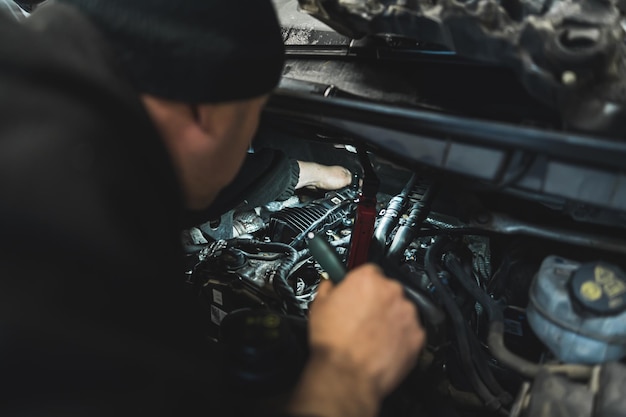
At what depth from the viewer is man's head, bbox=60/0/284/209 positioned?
548 millimetres

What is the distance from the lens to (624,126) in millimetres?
646

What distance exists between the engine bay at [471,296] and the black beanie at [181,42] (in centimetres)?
41

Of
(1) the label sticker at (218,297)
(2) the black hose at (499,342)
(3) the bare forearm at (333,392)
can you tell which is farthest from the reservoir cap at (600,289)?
(1) the label sticker at (218,297)

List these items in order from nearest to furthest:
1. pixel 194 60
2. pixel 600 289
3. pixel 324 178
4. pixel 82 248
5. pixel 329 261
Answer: pixel 82 248
pixel 194 60
pixel 600 289
pixel 329 261
pixel 324 178

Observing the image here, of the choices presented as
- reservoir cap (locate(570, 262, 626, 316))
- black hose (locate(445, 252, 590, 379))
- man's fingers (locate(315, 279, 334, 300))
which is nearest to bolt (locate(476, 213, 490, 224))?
black hose (locate(445, 252, 590, 379))

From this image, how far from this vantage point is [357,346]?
656 mm

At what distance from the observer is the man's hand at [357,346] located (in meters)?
0.60

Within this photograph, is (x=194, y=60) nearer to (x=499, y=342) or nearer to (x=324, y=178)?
(x=499, y=342)

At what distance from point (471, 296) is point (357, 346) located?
46 centimetres

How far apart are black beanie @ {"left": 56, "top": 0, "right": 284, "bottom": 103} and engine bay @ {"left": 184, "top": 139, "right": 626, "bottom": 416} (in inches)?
16.1

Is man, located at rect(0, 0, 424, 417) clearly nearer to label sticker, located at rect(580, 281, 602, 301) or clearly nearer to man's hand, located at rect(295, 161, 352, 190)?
label sticker, located at rect(580, 281, 602, 301)

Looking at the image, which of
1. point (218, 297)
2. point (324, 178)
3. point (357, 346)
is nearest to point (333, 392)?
point (357, 346)

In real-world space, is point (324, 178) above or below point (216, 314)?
below

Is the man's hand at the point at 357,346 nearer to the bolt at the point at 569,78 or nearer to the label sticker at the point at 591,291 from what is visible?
the label sticker at the point at 591,291
